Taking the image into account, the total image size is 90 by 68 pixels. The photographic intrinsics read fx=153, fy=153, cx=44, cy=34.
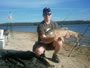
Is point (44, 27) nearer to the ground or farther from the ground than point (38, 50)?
farther from the ground

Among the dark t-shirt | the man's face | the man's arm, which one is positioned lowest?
the man's arm

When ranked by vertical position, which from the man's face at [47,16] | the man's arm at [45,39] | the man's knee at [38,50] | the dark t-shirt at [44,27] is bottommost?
the man's knee at [38,50]

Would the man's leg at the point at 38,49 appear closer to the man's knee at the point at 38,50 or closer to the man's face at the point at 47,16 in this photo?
the man's knee at the point at 38,50

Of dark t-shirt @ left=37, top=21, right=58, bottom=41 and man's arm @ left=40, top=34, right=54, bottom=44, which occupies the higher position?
dark t-shirt @ left=37, top=21, right=58, bottom=41

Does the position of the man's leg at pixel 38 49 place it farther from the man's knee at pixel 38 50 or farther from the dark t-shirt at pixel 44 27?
the dark t-shirt at pixel 44 27

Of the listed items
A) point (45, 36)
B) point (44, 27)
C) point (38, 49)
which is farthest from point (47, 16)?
point (38, 49)

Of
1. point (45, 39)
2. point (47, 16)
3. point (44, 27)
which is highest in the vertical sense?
point (47, 16)

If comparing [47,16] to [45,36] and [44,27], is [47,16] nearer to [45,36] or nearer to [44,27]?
[44,27]

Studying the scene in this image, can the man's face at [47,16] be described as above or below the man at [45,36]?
above

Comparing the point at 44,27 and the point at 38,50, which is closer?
the point at 38,50

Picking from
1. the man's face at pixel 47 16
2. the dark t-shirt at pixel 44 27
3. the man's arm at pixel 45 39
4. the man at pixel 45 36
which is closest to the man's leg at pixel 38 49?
the man at pixel 45 36

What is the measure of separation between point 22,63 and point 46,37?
1.22m

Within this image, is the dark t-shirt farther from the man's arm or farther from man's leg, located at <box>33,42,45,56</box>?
man's leg, located at <box>33,42,45,56</box>

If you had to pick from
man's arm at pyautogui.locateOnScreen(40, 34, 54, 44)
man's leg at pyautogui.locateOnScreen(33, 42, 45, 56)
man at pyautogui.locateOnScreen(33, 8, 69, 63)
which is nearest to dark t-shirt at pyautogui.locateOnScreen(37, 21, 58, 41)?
man at pyautogui.locateOnScreen(33, 8, 69, 63)
